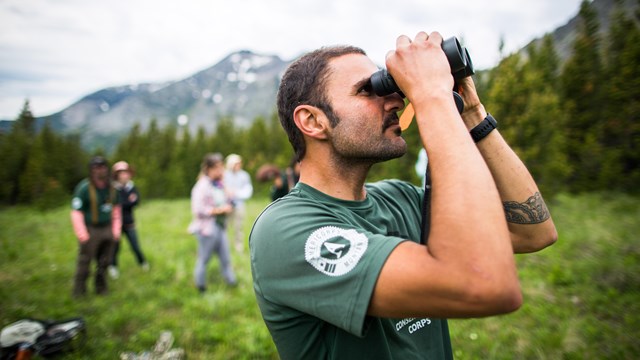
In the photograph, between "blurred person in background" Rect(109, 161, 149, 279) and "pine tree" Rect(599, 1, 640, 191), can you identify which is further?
"pine tree" Rect(599, 1, 640, 191)

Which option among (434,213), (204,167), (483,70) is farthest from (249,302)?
(483,70)

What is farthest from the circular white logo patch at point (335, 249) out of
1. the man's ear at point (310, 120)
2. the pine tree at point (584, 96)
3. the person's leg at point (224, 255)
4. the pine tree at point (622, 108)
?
the pine tree at point (584, 96)

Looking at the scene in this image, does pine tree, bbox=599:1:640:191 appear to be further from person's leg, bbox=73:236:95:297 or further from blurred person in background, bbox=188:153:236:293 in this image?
person's leg, bbox=73:236:95:297

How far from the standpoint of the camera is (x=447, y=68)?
112 cm

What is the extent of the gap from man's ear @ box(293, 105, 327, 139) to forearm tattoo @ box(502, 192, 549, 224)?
90cm

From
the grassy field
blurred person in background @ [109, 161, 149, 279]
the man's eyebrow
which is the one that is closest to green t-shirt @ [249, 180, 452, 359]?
the man's eyebrow

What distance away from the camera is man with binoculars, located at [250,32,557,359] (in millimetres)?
909

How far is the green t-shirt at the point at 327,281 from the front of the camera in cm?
99

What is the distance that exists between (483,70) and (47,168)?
34.7 meters

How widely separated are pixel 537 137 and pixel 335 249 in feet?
53.4

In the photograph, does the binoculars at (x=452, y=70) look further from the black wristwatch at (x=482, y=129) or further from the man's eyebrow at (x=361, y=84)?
the black wristwatch at (x=482, y=129)

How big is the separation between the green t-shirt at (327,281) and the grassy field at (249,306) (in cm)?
318

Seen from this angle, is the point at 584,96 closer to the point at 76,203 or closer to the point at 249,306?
the point at 249,306

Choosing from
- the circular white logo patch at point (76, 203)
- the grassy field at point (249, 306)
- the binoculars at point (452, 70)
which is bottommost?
the grassy field at point (249, 306)
